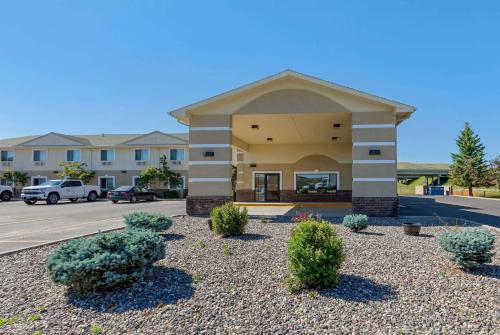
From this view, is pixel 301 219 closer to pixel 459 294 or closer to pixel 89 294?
pixel 459 294

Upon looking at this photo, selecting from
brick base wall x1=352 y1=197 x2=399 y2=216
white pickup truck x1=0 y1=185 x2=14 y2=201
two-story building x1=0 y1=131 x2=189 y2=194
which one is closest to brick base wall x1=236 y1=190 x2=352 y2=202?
brick base wall x1=352 y1=197 x2=399 y2=216

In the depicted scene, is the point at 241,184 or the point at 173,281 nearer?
the point at 173,281

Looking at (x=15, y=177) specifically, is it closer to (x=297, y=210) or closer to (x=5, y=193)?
(x=5, y=193)

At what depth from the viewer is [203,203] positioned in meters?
13.7

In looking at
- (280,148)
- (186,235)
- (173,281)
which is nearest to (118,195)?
(280,148)

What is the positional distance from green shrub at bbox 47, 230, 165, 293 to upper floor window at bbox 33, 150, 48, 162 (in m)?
36.0

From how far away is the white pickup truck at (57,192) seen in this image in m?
24.7

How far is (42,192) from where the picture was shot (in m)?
24.8

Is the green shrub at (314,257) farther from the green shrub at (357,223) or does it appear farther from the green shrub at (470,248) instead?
the green shrub at (357,223)

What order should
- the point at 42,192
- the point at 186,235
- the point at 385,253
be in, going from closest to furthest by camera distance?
1. the point at 385,253
2. the point at 186,235
3. the point at 42,192

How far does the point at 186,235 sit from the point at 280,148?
49.0 ft

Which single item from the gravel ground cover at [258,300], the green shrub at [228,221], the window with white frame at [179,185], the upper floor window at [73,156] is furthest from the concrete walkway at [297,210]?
the upper floor window at [73,156]

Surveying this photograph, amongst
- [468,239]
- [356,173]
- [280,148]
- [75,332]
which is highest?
[280,148]

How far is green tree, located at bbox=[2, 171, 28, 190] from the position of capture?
3506 cm
